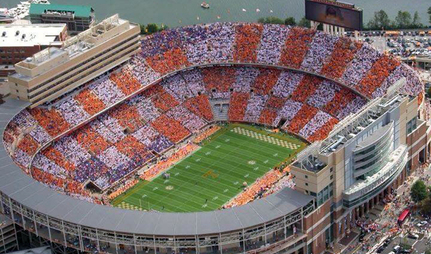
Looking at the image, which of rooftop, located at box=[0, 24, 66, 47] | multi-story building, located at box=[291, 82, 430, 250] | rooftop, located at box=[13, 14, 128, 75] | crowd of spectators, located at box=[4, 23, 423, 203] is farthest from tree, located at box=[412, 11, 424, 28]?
rooftop, located at box=[0, 24, 66, 47]

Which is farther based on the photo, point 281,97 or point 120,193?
point 281,97

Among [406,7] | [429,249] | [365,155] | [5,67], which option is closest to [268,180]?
[365,155]

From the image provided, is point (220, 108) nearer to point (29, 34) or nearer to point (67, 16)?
point (29, 34)

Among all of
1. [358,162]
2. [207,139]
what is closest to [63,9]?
[207,139]

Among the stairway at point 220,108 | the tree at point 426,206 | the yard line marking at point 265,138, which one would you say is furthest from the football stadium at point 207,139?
the tree at point 426,206

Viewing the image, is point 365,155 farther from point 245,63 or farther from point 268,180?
point 245,63

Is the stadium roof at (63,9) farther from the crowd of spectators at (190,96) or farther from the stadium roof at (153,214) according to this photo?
the stadium roof at (153,214)
